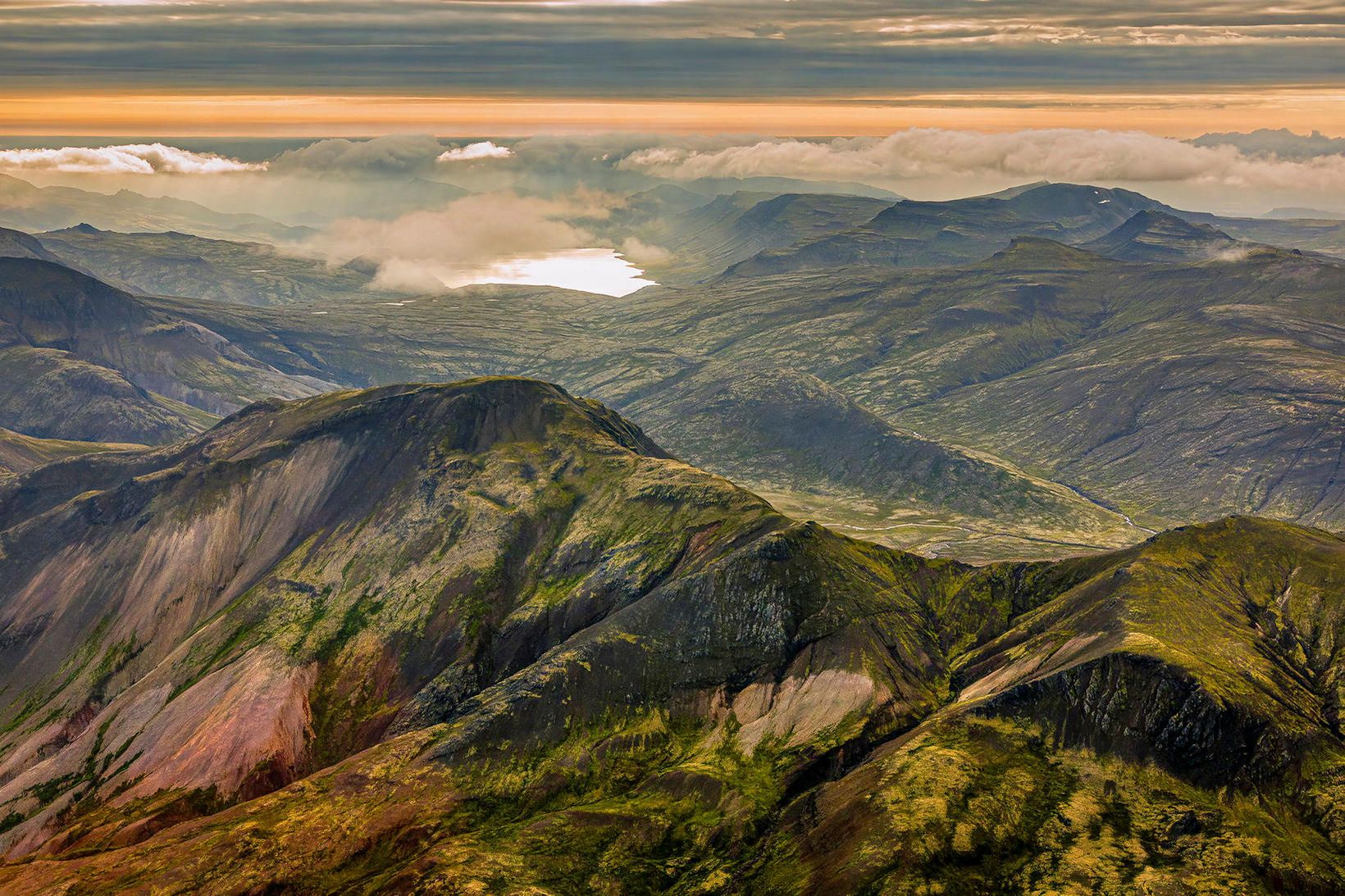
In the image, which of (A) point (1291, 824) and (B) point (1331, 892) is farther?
(A) point (1291, 824)

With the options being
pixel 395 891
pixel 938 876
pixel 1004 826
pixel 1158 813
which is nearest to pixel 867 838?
pixel 938 876

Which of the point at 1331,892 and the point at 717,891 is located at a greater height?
the point at 1331,892

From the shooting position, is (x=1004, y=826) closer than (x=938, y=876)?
No

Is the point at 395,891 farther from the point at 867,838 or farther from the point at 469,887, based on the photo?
the point at 867,838

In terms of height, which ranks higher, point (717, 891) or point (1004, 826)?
point (1004, 826)

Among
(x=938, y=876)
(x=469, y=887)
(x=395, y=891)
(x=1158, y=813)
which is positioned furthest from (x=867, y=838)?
(x=395, y=891)

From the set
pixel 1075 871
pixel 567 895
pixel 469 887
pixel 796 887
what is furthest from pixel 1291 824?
pixel 469 887

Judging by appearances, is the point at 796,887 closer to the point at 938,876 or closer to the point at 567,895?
the point at 938,876
